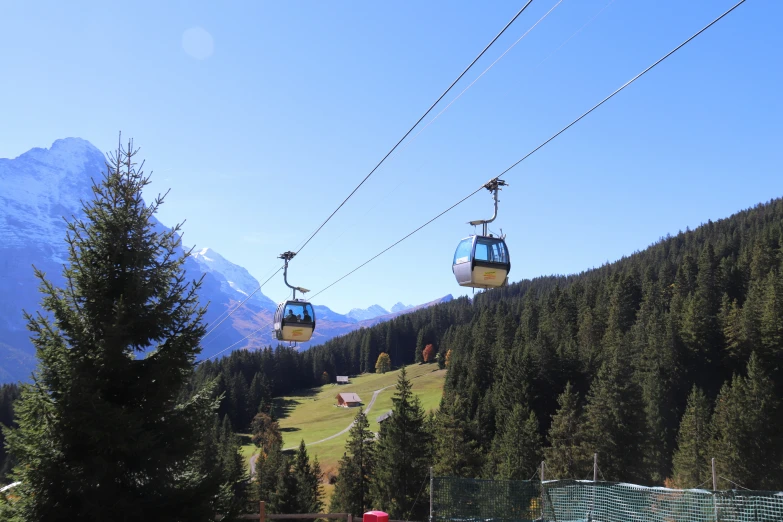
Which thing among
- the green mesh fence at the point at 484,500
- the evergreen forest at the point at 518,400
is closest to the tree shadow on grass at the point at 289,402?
the evergreen forest at the point at 518,400

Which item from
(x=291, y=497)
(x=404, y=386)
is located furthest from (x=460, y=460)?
(x=291, y=497)

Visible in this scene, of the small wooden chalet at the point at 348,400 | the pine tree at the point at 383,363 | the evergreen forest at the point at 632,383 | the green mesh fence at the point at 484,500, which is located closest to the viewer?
the green mesh fence at the point at 484,500

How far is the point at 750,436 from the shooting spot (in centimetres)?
4525

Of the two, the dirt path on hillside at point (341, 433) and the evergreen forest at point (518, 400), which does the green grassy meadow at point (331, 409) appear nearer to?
the dirt path on hillside at point (341, 433)

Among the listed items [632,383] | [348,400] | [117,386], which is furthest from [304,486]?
[348,400]

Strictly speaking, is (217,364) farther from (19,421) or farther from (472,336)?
(19,421)

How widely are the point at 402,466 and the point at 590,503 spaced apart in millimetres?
24203

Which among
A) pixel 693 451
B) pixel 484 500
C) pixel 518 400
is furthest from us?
pixel 518 400

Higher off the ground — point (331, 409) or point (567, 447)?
point (567, 447)

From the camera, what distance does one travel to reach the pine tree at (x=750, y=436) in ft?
144

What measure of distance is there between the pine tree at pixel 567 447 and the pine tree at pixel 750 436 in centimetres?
953

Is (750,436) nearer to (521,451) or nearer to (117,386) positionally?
(521,451)

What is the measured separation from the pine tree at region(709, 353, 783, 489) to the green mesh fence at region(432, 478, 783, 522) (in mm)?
35262

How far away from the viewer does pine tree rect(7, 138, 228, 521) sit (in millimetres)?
9570
